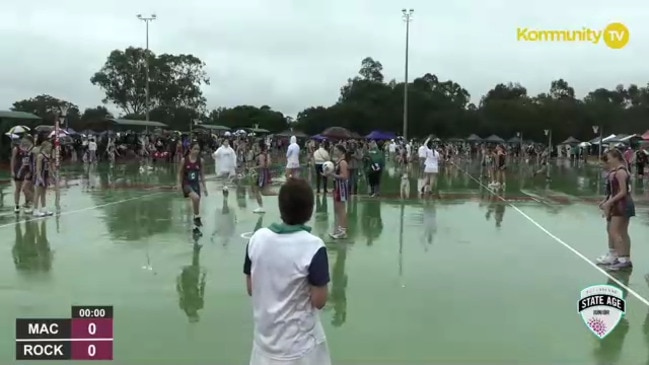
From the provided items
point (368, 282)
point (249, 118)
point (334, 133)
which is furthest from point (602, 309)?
point (249, 118)

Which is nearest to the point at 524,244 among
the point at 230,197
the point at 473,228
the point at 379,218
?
the point at 473,228

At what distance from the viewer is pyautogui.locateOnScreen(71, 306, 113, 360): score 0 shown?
4891mm

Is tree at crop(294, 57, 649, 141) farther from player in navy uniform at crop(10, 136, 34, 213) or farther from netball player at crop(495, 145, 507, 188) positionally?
player in navy uniform at crop(10, 136, 34, 213)

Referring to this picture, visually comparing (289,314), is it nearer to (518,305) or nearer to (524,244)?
(518,305)

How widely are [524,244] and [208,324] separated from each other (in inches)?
235

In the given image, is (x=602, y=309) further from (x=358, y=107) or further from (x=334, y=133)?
(x=358, y=107)

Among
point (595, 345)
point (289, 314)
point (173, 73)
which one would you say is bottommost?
point (595, 345)

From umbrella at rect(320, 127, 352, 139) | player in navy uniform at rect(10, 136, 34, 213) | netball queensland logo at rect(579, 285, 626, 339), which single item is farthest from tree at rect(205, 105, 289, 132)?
netball queensland logo at rect(579, 285, 626, 339)

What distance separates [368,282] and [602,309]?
9.18ft

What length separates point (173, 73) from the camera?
272 feet

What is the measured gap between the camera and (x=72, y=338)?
4.95m

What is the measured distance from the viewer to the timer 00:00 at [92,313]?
4.89 meters

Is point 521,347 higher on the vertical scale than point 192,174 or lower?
lower

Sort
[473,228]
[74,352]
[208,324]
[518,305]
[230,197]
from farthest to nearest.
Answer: [230,197] < [473,228] < [518,305] < [208,324] < [74,352]
